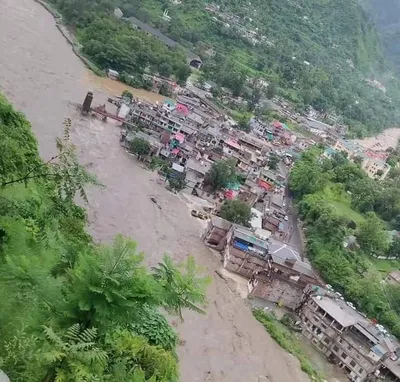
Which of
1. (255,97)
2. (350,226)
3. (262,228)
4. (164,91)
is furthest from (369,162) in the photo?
(262,228)

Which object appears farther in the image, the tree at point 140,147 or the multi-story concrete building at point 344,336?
the tree at point 140,147

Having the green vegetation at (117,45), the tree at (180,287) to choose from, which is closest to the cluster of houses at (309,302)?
the tree at (180,287)

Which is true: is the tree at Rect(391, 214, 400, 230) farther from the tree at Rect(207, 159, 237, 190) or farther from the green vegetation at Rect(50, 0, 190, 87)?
the green vegetation at Rect(50, 0, 190, 87)

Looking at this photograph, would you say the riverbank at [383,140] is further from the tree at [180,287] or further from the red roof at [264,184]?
the tree at [180,287]

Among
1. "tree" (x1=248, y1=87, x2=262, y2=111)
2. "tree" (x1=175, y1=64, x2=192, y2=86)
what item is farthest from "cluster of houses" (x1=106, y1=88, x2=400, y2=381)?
"tree" (x1=248, y1=87, x2=262, y2=111)

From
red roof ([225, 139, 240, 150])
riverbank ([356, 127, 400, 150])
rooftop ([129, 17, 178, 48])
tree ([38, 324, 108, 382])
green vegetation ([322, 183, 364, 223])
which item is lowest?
riverbank ([356, 127, 400, 150])

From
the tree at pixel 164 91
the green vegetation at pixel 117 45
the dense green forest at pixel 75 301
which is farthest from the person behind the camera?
the tree at pixel 164 91

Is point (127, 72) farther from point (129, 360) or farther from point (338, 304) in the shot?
point (129, 360)
